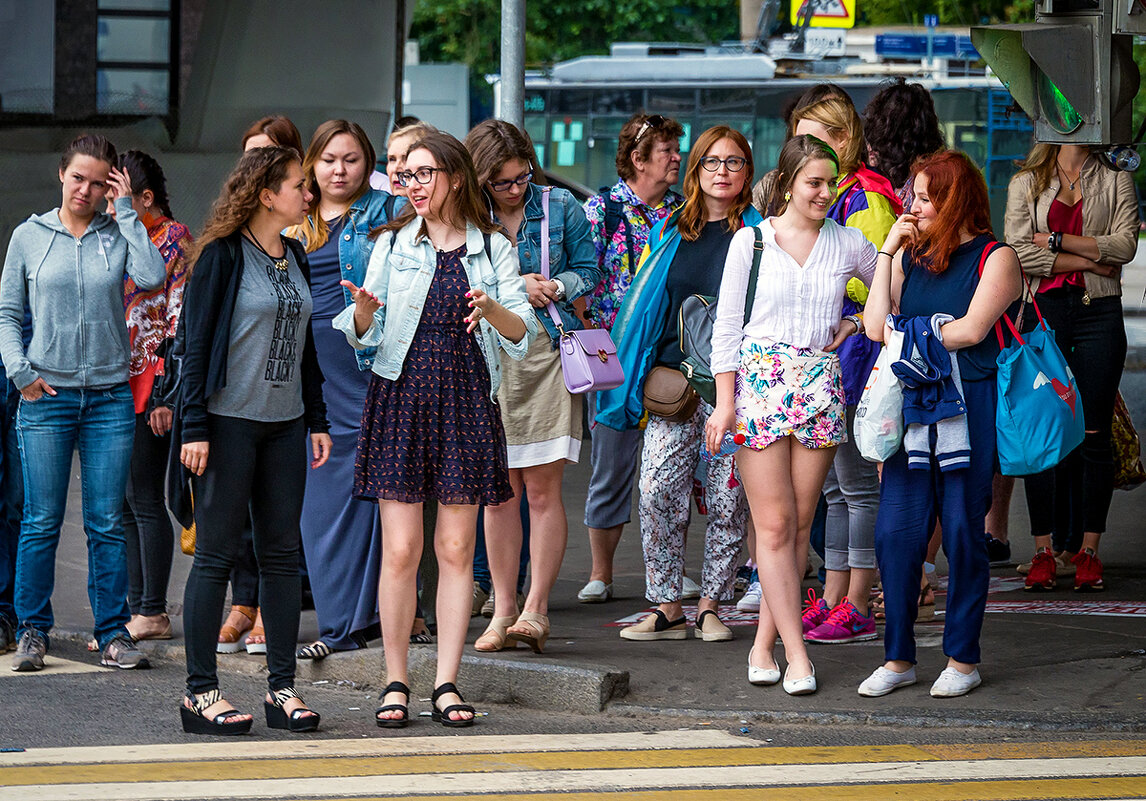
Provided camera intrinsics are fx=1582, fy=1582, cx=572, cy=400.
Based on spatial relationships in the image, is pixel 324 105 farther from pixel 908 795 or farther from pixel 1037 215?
pixel 908 795

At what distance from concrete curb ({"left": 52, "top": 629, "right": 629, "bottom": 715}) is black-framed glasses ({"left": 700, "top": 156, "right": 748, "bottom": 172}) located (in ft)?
6.77

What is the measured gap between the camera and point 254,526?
215 inches

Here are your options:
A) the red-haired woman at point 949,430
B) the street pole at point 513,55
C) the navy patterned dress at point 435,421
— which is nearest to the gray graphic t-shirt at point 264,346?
the navy patterned dress at point 435,421

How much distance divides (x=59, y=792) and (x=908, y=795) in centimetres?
244

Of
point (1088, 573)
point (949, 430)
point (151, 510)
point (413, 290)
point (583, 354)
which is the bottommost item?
point (1088, 573)

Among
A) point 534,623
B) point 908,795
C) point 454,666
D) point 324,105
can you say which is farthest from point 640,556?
point 324,105

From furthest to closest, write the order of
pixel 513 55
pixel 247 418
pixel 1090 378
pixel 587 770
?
pixel 513 55 < pixel 1090 378 < pixel 247 418 < pixel 587 770

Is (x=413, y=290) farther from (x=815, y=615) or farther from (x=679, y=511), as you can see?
(x=815, y=615)

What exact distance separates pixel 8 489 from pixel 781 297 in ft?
11.5

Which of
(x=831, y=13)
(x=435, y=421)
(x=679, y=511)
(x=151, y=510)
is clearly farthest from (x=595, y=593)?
(x=831, y=13)

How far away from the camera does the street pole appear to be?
8.47m

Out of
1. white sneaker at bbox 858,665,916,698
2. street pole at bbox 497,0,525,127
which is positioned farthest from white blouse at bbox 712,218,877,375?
street pole at bbox 497,0,525,127

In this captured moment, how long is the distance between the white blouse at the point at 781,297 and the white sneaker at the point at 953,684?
1242 millimetres

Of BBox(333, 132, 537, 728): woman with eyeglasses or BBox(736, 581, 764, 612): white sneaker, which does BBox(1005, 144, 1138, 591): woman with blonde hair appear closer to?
BBox(736, 581, 764, 612): white sneaker
